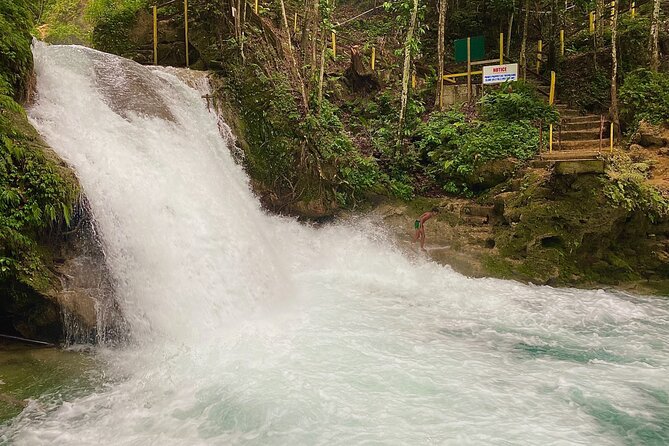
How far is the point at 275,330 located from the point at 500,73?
10.9 meters

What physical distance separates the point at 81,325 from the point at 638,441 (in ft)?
21.0

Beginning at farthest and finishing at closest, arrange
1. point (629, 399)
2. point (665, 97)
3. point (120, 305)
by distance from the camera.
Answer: point (665, 97) < point (120, 305) < point (629, 399)

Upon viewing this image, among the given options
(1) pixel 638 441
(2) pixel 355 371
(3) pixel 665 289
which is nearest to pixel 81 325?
(2) pixel 355 371

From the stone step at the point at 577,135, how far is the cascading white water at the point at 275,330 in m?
4.87

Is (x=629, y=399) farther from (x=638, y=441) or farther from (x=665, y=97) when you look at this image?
(x=665, y=97)

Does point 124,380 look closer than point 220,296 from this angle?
Yes

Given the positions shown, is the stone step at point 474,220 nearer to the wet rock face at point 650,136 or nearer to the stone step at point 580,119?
the stone step at point 580,119

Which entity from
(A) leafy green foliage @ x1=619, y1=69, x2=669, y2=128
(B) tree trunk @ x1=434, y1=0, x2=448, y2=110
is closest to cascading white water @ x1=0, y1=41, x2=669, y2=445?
(A) leafy green foliage @ x1=619, y1=69, x2=669, y2=128

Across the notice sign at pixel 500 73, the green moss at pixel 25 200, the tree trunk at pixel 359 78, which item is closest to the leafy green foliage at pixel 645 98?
the notice sign at pixel 500 73

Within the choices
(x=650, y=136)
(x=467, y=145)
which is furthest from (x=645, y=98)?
(x=467, y=145)

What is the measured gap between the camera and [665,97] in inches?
456

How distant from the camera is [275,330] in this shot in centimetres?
665

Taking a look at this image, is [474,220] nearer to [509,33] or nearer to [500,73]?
[500,73]

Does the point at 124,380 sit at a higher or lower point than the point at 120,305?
lower
